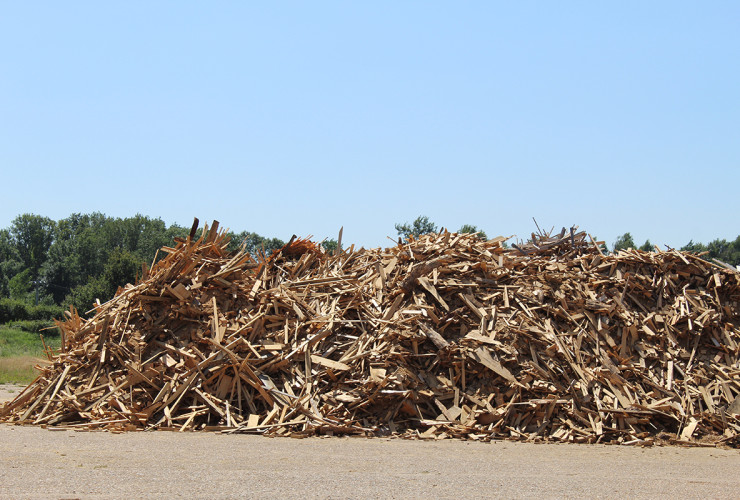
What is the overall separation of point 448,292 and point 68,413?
258 inches

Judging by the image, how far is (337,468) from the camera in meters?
6.76

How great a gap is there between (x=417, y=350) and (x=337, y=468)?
3.68 meters

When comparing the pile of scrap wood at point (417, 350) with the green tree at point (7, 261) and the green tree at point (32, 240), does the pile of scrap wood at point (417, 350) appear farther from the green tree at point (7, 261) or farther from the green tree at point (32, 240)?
the green tree at point (32, 240)

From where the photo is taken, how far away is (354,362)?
33.0 feet

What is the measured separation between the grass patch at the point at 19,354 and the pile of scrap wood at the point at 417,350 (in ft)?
11.5

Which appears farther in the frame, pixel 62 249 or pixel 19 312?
pixel 62 249

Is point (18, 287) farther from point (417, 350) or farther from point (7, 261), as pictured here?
point (417, 350)

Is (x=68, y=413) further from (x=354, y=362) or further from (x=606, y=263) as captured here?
(x=606, y=263)

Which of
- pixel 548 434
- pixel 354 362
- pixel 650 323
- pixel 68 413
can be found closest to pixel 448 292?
pixel 354 362

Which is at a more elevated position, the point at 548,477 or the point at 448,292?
the point at 448,292

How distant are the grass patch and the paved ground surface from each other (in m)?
6.17

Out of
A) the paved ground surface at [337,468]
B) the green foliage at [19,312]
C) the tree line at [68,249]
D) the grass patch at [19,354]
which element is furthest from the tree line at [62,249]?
the paved ground surface at [337,468]

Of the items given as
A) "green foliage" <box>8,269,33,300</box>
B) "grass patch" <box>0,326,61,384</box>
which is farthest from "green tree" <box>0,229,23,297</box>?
"grass patch" <box>0,326,61,384</box>

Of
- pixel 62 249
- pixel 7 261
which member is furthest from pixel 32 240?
pixel 62 249
